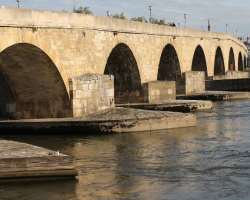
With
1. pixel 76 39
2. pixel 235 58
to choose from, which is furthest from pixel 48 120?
pixel 235 58

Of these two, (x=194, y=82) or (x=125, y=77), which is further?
(x=194, y=82)

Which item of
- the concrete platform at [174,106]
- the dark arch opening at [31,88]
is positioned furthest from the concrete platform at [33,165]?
the concrete platform at [174,106]

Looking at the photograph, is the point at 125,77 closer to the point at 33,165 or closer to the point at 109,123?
the point at 109,123

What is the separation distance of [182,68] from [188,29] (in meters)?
3.29

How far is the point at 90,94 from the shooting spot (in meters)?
21.8

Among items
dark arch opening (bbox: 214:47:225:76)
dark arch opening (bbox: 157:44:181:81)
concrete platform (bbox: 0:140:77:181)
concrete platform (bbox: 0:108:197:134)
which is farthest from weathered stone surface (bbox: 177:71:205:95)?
concrete platform (bbox: 0:140:77:181)

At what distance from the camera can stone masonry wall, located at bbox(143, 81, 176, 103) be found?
93.7ft

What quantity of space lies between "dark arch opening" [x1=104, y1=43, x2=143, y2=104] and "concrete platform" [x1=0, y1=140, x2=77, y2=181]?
1593cm

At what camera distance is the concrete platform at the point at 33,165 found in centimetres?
1246

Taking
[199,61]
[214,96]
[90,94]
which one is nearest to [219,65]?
[199,61]

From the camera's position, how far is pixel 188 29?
3803 cm

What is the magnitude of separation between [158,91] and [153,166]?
14.8 metres

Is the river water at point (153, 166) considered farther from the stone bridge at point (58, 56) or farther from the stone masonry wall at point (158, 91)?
the stone masonry wall at point (158, 91)

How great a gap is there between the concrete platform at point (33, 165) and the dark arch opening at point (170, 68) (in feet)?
75.5
